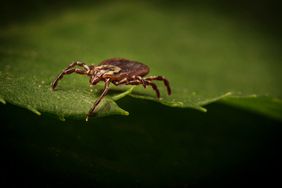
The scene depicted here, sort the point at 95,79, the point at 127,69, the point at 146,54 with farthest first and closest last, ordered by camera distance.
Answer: the point at 146,54 → the point at 127,69 → the point at 95,79

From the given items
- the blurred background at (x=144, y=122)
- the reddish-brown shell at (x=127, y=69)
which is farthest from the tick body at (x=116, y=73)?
the blurred background at (x=144, y=122)

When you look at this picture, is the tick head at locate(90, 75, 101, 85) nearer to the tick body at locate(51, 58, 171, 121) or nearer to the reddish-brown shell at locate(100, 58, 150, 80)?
the tick body at locate(51, 58, 171, 121)

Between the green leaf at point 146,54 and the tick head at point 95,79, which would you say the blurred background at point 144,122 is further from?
the tick head at point 95,79

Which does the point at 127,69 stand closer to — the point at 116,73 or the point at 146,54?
the point at 116,73

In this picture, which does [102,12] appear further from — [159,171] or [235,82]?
[159,171]

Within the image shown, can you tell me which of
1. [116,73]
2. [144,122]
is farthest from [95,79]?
[144,122]

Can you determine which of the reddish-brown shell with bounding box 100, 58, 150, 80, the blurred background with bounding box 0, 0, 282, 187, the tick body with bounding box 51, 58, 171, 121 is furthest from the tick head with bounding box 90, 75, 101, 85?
the blurred background with bounding box 0, 0, 282, 187
